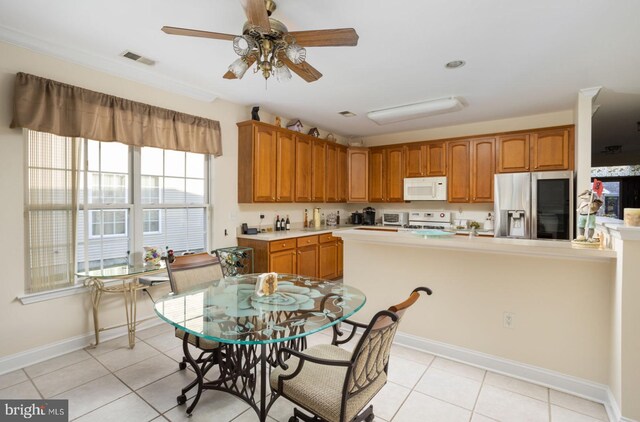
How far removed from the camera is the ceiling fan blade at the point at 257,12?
155 cm

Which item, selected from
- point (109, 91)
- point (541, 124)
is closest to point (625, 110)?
point (541, 124)

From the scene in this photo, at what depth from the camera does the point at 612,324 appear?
203cm

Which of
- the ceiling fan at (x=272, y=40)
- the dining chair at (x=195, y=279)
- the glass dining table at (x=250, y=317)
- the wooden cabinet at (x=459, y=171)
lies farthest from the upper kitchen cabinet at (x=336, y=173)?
the ceiling fan at (x=272, y=40)

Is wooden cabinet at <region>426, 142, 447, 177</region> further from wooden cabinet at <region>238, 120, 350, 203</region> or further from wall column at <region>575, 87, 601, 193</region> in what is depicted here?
wall column at <region>575, 87, 601, 193</region>

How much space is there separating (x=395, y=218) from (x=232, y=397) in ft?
14.4

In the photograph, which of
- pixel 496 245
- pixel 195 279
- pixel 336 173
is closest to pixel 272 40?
pixel 195 279

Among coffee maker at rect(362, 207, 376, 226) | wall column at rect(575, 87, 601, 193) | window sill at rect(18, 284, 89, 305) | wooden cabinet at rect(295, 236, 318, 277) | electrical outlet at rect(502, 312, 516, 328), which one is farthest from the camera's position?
coffee maker at rect(362, 207, 376, 226)

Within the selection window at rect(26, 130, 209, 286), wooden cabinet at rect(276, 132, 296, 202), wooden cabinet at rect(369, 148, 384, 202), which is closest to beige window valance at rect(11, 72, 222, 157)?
window at rect(26, 130, 209, 286)

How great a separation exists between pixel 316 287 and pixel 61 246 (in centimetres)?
230

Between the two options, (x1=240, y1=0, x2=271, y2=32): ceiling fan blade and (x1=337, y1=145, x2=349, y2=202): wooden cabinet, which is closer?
(x1=240, y1=0, x2=271, y2=32): ceiling fan blade

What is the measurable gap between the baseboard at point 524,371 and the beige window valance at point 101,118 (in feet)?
10.3

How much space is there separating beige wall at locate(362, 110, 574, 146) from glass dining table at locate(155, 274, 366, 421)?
4065mm

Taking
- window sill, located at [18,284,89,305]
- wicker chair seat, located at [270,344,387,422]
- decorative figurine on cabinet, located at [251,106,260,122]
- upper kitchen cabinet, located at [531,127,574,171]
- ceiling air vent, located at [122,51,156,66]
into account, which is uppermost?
ceiling air vent, located at [122,51,156,66]

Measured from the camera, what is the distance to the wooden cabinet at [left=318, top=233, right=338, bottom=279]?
188 inches
